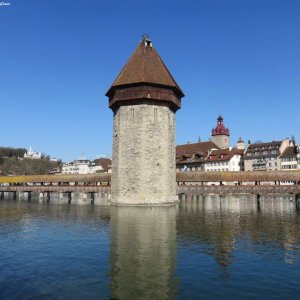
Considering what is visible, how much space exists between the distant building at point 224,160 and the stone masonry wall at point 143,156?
30677 millimetres

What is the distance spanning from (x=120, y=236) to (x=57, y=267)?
4856 mm

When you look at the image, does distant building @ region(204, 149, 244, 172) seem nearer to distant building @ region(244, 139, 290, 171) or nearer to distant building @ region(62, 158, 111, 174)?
distant building @ region(244, 139, 290, 171)

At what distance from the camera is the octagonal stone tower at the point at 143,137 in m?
27.0

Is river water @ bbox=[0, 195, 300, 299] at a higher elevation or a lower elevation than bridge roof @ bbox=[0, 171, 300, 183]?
lower

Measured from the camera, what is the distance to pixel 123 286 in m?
8.16

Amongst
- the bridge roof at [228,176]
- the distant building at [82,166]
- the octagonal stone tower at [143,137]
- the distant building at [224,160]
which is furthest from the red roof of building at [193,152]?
the distant building at [82,166]

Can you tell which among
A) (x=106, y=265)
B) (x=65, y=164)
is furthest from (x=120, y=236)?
(x=65, y=164)

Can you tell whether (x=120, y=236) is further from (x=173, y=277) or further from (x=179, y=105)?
(x=179, y=105)

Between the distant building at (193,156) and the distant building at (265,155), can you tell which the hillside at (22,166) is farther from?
the distant building at (265,155)

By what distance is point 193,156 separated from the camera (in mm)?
59844

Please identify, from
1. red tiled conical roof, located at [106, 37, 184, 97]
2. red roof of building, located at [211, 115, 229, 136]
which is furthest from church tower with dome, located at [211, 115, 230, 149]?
red tiled conical roof, located at [106, 37, 184, 97]

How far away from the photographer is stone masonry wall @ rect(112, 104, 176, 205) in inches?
1060

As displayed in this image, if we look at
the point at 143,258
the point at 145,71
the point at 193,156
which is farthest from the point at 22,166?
the point at 143,258

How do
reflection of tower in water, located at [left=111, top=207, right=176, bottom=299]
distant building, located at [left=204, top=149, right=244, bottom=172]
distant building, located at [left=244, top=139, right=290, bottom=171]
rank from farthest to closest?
distant building, located at [left=204, top=149, right=244, bottom=172]
distant building, located at [left=244, top=139, right=290, bottom=171]
reflection of tower in water, located at [left=111, top=207, right=176, bottom=299]
